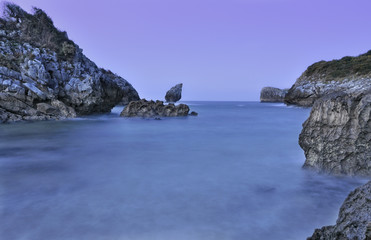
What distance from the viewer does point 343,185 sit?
14.5 ft

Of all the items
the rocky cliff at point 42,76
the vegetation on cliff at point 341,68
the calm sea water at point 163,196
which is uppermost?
the vegetation on cliff at point 341,68

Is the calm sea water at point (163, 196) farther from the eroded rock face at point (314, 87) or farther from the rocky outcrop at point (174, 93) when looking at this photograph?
the rocky outcrop at point (174, 93)

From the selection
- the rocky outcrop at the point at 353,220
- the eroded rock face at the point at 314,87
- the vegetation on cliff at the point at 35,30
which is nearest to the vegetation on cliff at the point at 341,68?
the eroded rock face at the point at 314,87

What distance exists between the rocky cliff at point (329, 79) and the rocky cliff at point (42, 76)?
32.3 meters

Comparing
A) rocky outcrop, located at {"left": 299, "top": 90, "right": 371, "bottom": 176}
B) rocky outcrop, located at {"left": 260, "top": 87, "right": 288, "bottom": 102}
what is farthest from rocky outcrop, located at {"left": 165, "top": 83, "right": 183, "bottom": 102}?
rocky outcrop, located at {"left": 299, "top": 90, "right": 371, "bottom": 176}

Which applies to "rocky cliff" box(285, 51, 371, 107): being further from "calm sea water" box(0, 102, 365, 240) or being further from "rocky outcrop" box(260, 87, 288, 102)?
"rocky outcrop" box(260, 87, 288, 102)

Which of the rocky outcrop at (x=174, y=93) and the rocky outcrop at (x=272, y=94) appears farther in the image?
the rocky outcrop at (x=272, y=94)

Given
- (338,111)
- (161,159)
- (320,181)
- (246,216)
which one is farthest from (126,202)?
(338,111)

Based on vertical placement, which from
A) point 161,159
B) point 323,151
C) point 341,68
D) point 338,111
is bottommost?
point 161,159

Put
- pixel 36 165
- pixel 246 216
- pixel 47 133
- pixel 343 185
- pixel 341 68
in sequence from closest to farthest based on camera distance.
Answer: pixel 246 216, pixel 343 185, pixel 36 165, pixel 47 133, pixel 341 68

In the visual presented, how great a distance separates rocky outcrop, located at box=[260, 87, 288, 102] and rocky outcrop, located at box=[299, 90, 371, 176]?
308ft

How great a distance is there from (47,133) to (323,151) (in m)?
11.7

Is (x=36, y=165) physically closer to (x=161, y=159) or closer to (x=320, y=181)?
(x=161, y=159)

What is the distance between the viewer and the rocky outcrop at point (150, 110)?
70.7ft
